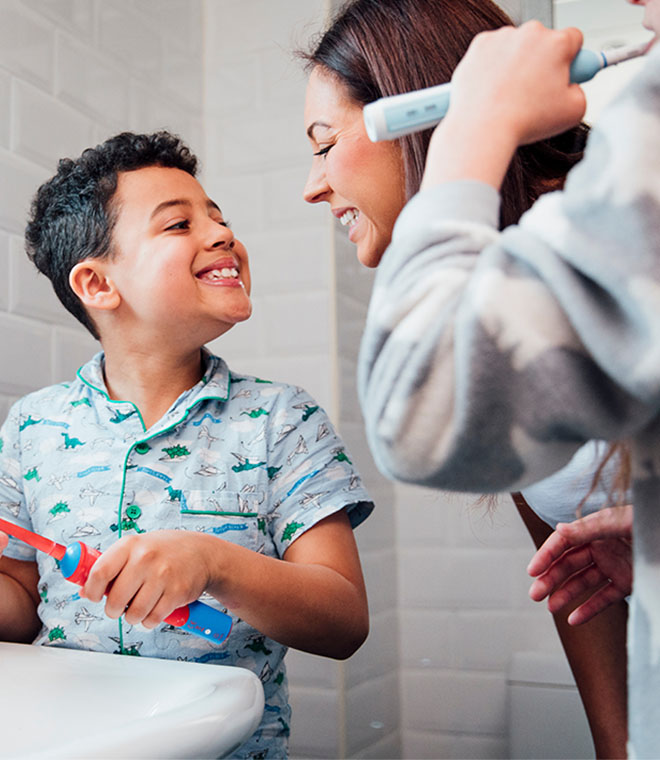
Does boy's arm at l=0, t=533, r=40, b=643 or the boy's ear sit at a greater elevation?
the boy's ear

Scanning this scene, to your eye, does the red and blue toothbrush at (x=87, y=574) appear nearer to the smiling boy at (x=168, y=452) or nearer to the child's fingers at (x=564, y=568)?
the smiling boy at (x=168, y=452)

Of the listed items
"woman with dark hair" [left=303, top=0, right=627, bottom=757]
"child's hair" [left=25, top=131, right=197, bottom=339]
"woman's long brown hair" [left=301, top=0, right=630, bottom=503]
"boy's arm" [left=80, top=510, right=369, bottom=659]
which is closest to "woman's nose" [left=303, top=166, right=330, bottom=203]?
"woman with dark hair" [left=303, top=0, right=627, bottom=757]

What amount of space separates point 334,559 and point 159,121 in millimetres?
1014

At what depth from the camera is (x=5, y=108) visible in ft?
4.18

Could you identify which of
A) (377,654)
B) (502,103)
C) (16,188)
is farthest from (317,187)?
(377,654)

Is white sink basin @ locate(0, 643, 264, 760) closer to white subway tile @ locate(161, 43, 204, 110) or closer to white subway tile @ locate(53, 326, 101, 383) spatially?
white subway tile @ locate(53, 326, 101, 383)

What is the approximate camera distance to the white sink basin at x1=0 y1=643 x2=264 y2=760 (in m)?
0.56

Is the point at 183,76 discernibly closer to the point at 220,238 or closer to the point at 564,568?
the point at 220,238

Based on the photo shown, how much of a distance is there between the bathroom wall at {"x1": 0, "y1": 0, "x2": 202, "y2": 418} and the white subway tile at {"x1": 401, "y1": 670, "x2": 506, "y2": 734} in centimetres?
93

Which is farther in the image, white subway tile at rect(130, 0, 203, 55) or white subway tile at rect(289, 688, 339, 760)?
white subway tile at rect(130, 0, 203, 55)

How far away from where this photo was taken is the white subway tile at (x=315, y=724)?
1.51 m

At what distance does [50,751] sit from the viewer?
0.53 metres

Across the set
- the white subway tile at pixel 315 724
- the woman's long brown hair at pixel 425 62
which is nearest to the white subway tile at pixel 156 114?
the woman's long brown hair at pixel 425 62

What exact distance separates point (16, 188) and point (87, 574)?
742 millimetres
